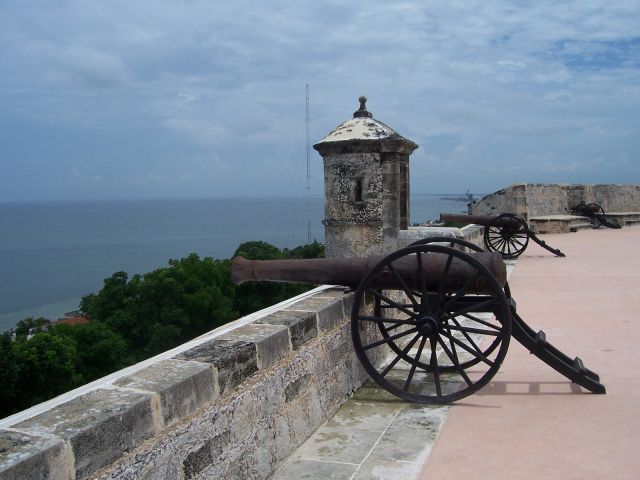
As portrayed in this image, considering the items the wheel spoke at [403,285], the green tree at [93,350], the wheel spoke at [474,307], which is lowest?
the green tree at [93,350]

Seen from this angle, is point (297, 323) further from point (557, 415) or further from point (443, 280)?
point (557, 415)

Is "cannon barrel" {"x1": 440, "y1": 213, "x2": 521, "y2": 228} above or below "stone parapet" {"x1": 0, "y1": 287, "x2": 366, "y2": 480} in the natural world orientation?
above

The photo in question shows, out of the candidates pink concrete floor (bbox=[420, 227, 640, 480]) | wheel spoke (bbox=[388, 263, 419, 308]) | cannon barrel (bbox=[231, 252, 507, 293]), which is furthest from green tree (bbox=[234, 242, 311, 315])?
wheel spoke (bbox=[388, 263, 419, 308])

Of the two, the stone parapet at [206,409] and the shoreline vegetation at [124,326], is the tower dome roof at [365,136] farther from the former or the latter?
the shoreline vegetation at [124,326]

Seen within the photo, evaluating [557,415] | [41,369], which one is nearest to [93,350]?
[41,369]

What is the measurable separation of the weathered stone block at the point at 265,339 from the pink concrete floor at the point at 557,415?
3.08ft

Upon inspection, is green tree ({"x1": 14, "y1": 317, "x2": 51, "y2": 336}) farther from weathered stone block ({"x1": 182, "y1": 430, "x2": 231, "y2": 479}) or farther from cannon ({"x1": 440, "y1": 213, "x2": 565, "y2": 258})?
weathered stone block ({"x1": 182, "y1": 430, "x2": 231, "y2": 479})

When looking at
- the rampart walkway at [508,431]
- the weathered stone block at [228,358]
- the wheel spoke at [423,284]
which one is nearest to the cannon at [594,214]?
the rampart walkway at [508,431]

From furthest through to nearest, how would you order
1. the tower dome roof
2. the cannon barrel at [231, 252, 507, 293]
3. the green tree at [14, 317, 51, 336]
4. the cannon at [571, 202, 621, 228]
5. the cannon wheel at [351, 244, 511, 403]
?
1. the green tree at [14, 317, 51, 336]
2. the cannon at [571, 202, 621, 228]
3. the tower dome roof
4. the cannon barrel at [231, 252, 507, 293]
5. the cannon wheel at [351, 244, 511, 403]

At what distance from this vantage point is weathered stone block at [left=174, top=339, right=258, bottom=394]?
108 inches

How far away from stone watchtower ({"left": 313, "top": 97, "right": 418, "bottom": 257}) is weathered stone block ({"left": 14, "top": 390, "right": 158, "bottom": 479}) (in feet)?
17.9

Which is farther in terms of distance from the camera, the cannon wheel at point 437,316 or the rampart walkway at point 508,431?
the cannon wheel at point 437,316

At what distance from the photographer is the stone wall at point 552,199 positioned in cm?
1792

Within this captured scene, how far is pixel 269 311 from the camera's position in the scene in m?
3.86
